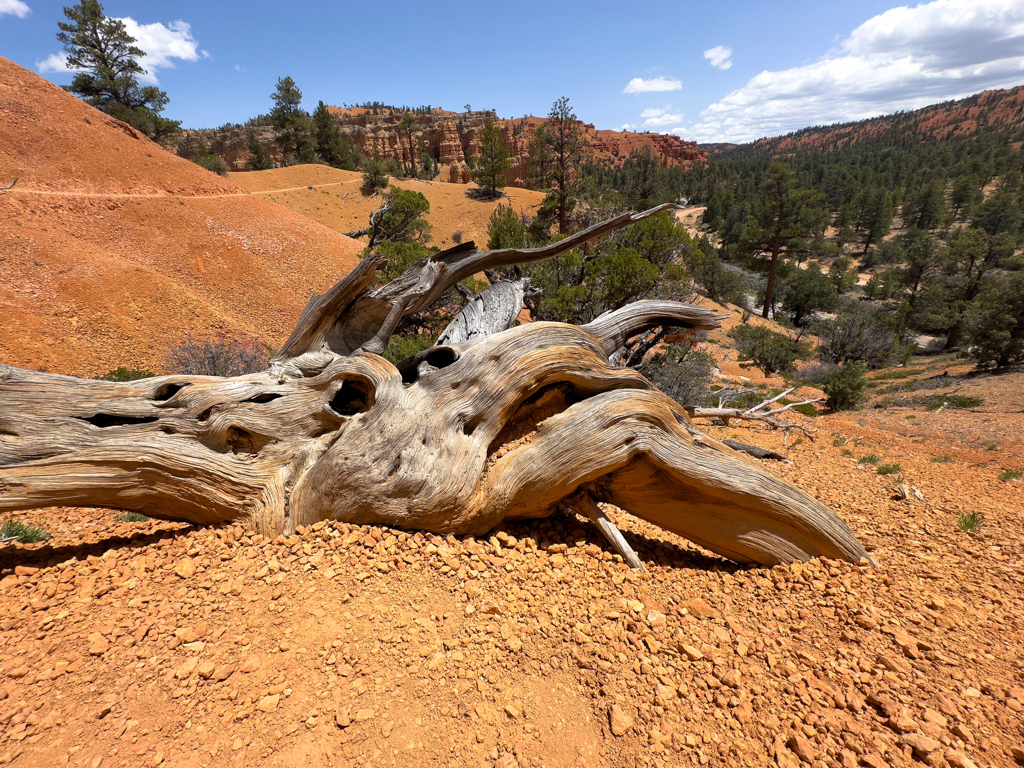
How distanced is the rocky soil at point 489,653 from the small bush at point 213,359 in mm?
7426

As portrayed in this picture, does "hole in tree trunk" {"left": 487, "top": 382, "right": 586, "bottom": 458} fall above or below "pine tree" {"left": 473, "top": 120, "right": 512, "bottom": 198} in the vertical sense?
below

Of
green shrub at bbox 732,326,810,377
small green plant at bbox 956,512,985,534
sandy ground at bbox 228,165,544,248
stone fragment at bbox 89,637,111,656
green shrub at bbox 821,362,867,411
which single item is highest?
sandy ground at bbox 228,165,544,248

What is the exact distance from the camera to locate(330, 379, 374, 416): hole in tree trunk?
3.81m

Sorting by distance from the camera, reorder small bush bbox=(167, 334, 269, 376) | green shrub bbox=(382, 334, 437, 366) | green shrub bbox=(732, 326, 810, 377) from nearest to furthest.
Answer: green shrub bbox=(382, 334, 437, 366) → small bush bbox=(167, 334, 269, 376) → green shrub bbox=(732, 326, 810, 377)

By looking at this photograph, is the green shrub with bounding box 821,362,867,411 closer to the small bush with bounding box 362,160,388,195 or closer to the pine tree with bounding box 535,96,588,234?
the pine tree with bounding box 535,96,588,234

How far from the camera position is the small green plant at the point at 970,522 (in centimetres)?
391

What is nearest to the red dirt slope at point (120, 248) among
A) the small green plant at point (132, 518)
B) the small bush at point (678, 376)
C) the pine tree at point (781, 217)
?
the small green plant at point (132, 518)

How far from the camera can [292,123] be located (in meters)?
49.9

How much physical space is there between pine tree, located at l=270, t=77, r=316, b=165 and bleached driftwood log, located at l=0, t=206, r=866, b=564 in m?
57.9

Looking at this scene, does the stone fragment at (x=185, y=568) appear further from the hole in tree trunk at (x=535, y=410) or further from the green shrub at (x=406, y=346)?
the green shrub at (x=406, y=346)

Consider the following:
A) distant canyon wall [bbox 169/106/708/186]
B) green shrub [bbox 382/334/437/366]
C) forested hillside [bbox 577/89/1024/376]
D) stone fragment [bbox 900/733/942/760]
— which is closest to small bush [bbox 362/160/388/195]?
forested hillside [bbox 577/89/1024/376]

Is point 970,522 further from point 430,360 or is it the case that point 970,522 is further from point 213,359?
point 213,359

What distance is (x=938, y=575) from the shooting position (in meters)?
3.19

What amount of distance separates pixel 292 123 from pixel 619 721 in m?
62.3
